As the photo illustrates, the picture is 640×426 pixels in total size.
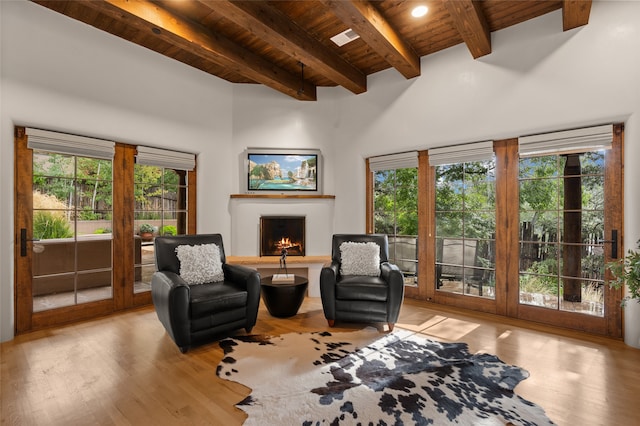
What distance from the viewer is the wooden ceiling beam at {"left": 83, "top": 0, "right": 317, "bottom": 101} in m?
2.93

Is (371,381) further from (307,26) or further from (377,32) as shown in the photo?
(307,26)

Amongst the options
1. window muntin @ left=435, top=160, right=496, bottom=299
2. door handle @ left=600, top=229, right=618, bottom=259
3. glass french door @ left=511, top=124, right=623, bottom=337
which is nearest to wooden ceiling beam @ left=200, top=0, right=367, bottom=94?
window muntin @ left=435, top=160, right=496, bottom=299

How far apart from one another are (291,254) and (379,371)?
2707mm

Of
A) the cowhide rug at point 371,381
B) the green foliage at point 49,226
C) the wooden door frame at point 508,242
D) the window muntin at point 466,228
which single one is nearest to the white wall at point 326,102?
the wooden door frame at point 508,242

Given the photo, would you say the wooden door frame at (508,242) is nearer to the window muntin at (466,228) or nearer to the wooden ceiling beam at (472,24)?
the window muntin at (466,228)

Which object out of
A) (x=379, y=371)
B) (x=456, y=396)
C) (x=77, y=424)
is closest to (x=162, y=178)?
(x=77, y=424)

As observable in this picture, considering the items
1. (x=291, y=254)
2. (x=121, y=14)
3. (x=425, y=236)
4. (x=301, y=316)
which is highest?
(x=121, y=14)

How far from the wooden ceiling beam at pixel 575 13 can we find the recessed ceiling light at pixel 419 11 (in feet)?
3.92

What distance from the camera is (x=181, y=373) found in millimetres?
2365

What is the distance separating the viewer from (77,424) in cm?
179

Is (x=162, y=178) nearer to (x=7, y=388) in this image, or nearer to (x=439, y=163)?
(x=7, y=388)

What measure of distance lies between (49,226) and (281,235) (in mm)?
2767

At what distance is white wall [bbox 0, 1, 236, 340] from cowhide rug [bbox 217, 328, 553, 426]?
2.42m

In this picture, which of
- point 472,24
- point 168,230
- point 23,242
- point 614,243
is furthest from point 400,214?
point 23,242
